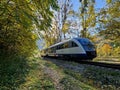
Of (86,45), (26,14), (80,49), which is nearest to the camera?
(26,14)

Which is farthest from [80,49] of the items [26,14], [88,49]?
[26,14]

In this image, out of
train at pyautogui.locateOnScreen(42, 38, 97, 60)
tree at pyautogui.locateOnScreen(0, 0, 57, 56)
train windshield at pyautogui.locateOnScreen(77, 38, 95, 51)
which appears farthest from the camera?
train windshield at pyautogui.locateOnScreen(77, 38, 95, 51)

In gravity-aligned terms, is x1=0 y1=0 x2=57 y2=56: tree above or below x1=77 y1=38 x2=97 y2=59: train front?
above

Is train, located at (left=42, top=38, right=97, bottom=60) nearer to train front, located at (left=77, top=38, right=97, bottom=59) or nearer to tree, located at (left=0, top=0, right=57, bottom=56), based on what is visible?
train front, located at (left=77, top=38, right=97, bottom=59)

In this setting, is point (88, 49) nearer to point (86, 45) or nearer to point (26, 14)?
point (86, 45)

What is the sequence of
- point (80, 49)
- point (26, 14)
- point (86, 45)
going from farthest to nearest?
1. point (86, 45)
2. point (80, 49)
3. point (26, 14)

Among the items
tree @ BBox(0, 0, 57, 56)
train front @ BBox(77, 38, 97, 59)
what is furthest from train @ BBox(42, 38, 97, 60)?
tree @ BBox(0, 0, 57, 56)

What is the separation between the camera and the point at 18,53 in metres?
14.3

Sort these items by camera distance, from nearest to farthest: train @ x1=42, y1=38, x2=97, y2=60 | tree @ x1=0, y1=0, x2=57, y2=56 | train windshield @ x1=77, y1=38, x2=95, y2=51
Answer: tree @ x1=0, y1=0, x2=57, y2=56, train @ x1=42, y1=38, x2=97, y2=60, train windshield @ x1=77, y1=38, x2=95, y2=51

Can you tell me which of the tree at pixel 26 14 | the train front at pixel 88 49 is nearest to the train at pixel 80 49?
the train front at pixel 88 49

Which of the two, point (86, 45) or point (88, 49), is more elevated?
point (86, 45)

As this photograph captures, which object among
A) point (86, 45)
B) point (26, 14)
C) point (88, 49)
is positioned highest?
point (26, 14)

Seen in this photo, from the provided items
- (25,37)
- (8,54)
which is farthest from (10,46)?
(25,37)

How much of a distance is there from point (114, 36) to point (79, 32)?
12.9 metres
